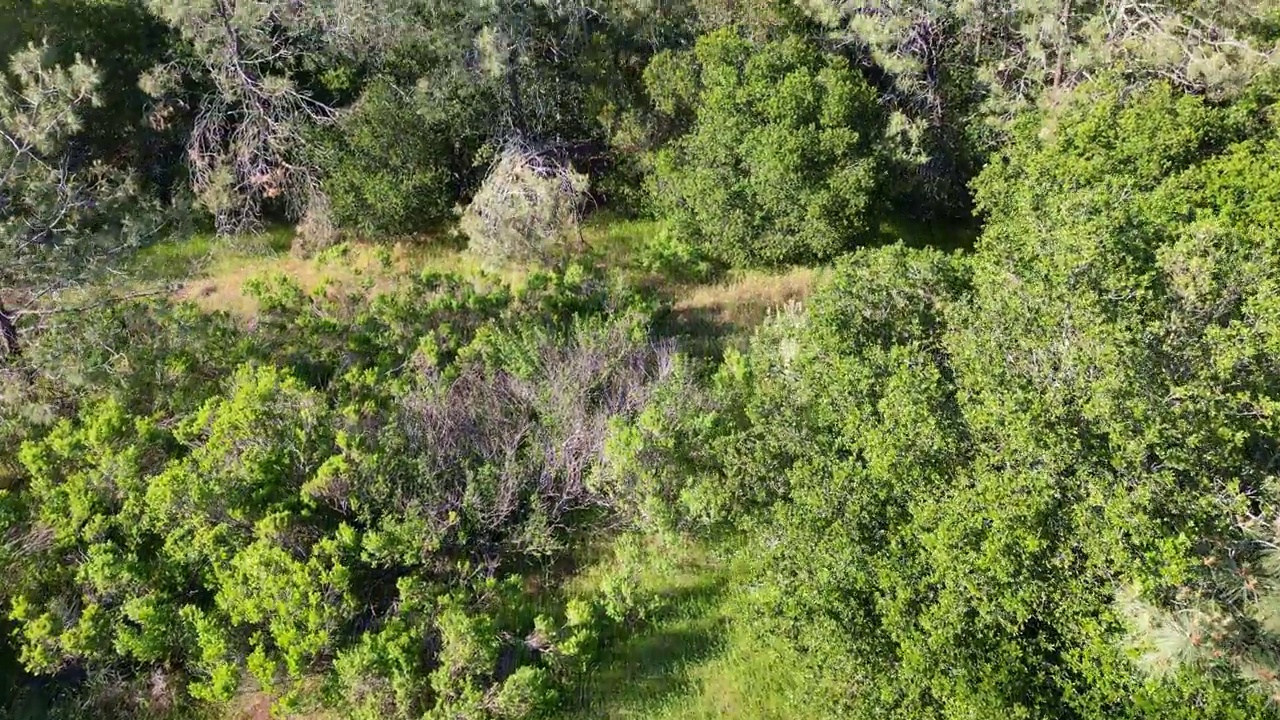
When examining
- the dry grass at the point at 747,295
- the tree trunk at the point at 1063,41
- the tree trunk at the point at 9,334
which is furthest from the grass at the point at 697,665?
the tree trunk at the point at 1063,41

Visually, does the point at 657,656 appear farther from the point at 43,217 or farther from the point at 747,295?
the point at 43,217

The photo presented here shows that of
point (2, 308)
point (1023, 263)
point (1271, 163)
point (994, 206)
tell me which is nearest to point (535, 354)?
point (1023, 263)

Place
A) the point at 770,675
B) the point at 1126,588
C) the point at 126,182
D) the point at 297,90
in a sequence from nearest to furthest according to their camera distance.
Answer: the point at 1126,588 < the point at 770,675 < the point at 126,182 < the point at 297,90

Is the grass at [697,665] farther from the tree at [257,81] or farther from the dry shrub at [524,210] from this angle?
the tree at [257,81]

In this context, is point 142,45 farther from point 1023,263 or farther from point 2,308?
point 1023,263

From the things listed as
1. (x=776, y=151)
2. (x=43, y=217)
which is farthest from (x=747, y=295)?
(x=43, y=217)

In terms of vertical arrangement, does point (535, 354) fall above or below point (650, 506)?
above

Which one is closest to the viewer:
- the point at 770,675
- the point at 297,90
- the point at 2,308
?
the point at 770,675
